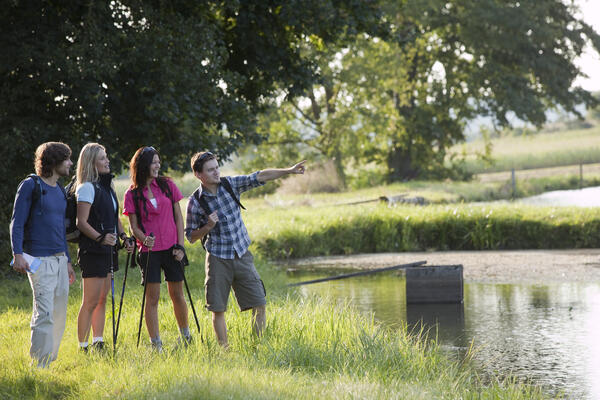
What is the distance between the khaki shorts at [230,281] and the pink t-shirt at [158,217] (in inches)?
14.9

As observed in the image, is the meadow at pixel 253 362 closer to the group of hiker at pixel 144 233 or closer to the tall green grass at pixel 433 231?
the group of hiker at pixel 144 233

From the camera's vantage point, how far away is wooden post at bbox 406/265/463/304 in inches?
482

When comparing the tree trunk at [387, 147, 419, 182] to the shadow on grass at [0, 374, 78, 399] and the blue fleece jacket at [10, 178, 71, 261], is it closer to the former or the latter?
the blue fleece jacket at [10, 178, 71, 261]

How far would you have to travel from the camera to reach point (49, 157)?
257 inches

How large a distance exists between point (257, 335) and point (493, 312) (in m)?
5.04

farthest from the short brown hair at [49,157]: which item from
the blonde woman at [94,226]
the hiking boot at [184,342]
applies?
the hiking boot at [184,342]

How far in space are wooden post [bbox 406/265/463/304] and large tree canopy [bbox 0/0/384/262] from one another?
4.57 meters

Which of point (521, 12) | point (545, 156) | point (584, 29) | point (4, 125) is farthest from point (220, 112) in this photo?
point (545, 156)

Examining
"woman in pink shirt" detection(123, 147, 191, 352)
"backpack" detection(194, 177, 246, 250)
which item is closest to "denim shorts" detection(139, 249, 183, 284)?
"woman in pink shirt" detection(123, 147, 191, 352)

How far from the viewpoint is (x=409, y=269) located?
12312mm

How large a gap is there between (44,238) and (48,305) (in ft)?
1.68

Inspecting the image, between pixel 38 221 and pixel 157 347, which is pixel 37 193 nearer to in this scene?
pixel 38 221

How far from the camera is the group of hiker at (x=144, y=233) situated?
6.63 m

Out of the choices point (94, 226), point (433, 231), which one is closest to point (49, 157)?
point (94, 226)
